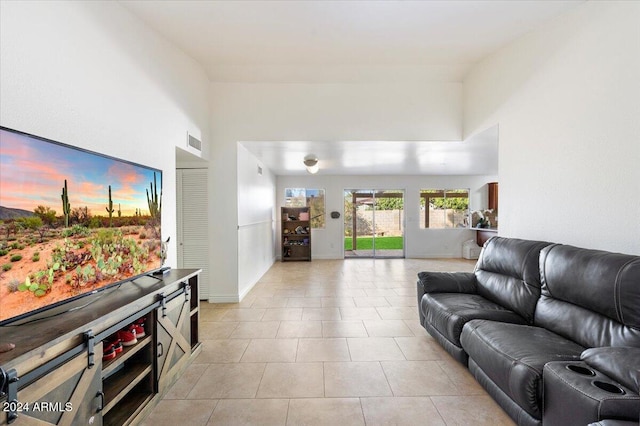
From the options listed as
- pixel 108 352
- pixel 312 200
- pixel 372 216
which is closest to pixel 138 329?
pixel 108 352

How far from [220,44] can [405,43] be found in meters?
2.04

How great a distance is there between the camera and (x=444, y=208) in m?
9.02

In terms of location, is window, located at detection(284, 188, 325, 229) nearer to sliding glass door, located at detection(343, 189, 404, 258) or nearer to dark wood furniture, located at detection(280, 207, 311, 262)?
dark wood furniture, located at detection(280, 207, 311, 262)

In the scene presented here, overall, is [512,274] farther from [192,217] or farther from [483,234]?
[483,234]

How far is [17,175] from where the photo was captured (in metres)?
1.39

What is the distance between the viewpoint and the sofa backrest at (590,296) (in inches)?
69.4

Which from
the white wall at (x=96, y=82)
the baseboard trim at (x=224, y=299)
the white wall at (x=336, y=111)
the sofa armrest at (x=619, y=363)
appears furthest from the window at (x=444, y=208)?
the sofa armrest at (x=619, y=363)

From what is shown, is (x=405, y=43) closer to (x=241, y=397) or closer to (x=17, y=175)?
(x=17, y=175)

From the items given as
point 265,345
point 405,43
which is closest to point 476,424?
point 265,345

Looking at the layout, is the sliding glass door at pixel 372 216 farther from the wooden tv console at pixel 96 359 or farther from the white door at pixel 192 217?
the wooden tv console at pixel 96 359

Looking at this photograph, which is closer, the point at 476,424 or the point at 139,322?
the point at 476,424

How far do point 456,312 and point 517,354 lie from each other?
2.59 ft

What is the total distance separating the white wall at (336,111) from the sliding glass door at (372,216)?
15.1 feet

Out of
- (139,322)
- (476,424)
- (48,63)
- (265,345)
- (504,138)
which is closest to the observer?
(48,63)
